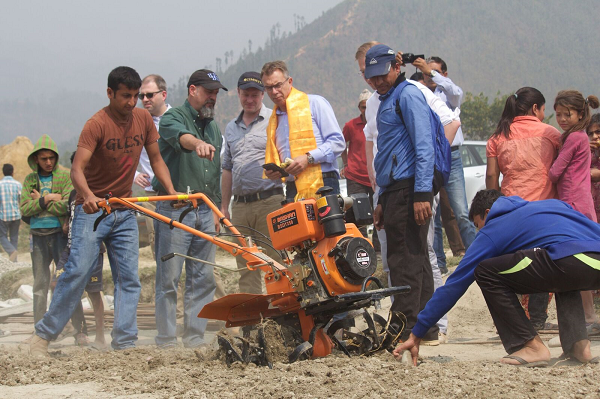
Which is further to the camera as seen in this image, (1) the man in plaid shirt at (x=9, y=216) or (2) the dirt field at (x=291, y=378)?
(1) the man in plaid shirt at (x=9, y=216)

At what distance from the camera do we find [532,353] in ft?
13.0

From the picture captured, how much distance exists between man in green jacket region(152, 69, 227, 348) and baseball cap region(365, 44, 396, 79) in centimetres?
170

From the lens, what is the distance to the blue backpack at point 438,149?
5.02 metres

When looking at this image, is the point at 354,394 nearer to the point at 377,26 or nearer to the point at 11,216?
the point at 11,216

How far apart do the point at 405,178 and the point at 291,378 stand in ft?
6.29

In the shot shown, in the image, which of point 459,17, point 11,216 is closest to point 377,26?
point 459,17

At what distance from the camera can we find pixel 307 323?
4.46 meters

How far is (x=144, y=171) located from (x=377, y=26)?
5325 inches

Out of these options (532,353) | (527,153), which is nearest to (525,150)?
(527,153)

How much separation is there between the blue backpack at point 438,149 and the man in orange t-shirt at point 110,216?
84.6 inches

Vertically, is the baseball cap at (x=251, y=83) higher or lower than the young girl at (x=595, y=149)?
higher

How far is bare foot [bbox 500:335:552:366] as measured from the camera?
3.94 m

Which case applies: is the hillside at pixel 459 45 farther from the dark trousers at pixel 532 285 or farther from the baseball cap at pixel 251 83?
the dark trousers at pixel 532 285

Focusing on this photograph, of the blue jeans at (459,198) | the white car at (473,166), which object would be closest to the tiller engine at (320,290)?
the blue jeans at (459,198)
